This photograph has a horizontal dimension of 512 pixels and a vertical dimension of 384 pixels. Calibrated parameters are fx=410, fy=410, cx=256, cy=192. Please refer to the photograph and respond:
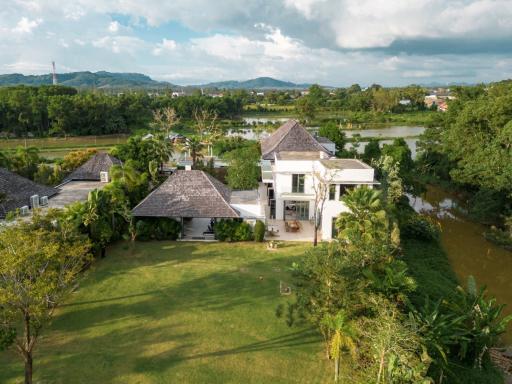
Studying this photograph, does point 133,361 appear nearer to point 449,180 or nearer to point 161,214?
point 161,214

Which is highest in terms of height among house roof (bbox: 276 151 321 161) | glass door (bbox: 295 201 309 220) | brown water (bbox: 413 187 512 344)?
house roof (bbox: 276 151 321 161)

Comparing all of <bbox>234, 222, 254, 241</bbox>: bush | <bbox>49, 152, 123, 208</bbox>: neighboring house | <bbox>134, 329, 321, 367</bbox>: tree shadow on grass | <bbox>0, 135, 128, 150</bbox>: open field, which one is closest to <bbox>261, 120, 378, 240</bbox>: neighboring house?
<bbox>234, 222, 254, 241</bbox>: bush

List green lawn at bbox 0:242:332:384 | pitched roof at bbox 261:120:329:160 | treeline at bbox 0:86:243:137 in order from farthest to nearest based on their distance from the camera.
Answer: treeline at bbox 0:86:243:137 < pitched roof at bbox 261:120:329:160 < green lawn at bbox 0:242:332:384

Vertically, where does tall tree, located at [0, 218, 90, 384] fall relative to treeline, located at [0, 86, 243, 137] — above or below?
below

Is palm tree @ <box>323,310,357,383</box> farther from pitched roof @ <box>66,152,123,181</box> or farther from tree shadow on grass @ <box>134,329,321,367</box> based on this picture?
pitched roof @ <box>66,152,123,181</box>

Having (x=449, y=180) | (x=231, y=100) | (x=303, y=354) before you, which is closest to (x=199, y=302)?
(x=303, y=354)

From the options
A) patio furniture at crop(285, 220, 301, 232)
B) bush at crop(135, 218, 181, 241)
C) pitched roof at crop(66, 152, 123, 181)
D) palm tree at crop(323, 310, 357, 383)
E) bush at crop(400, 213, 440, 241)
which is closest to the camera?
palm tree at crop(323, 310, 357, 383)

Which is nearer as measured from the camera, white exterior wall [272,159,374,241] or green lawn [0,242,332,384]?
green lawn [0,242,332,384]

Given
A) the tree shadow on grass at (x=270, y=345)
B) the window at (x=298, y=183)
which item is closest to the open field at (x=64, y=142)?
the window at (x=298, y=183)
